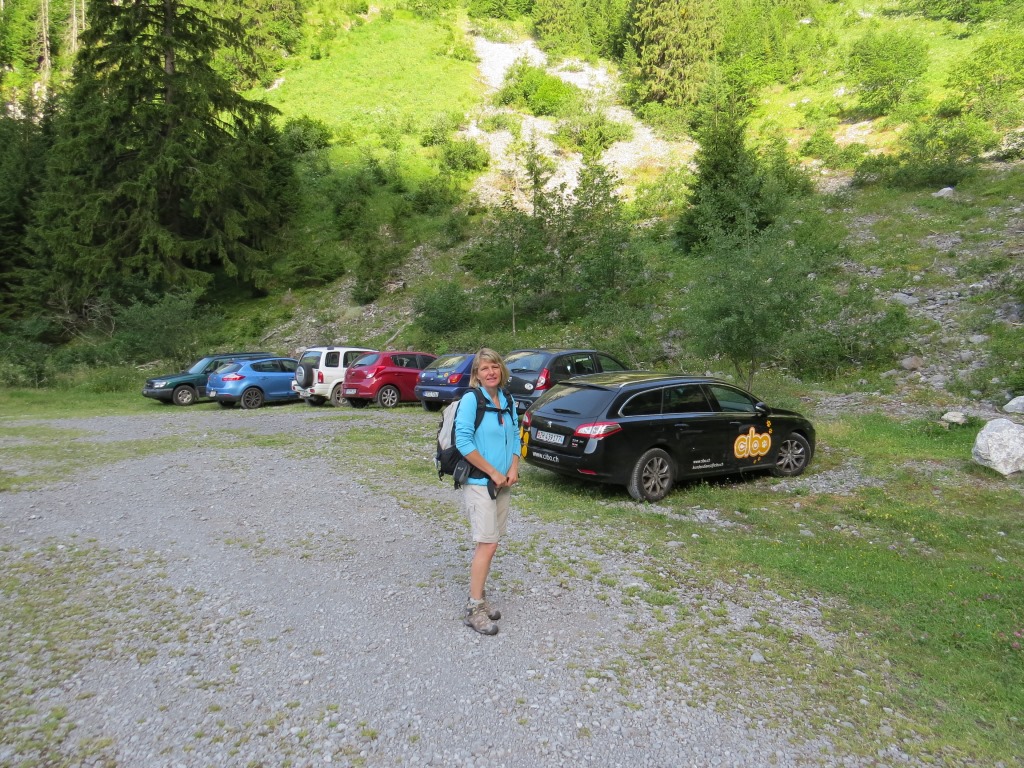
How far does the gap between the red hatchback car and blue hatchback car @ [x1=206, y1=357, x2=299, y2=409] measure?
2527 mm

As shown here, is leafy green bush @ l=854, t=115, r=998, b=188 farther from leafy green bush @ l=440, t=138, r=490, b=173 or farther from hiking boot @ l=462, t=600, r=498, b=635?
hiking boot @ l=462, t=600, r=498, b=635

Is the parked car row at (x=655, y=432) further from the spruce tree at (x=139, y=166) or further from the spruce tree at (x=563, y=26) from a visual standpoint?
the spruce tree at (x=563, y=26)

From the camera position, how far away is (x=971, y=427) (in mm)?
10375

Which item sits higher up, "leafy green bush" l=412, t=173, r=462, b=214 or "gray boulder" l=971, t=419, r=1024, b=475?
"leafy green bush" l=412, t=173, r=462, b=214

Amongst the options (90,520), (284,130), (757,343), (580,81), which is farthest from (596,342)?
(580,81)

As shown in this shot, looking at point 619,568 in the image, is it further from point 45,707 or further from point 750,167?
point 750,167

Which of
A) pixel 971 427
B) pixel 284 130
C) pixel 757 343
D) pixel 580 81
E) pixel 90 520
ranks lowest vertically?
pixel 90 520

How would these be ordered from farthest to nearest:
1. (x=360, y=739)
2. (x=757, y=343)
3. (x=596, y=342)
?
(x=596, y=342) → (x=757, y=343) → (x=360, y=739)

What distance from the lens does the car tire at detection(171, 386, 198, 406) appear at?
18.1 metres

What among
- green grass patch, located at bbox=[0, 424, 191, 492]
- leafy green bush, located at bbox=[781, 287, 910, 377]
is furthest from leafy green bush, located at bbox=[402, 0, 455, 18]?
green grass patch, located at bbox=[0, 424, 191, 492]

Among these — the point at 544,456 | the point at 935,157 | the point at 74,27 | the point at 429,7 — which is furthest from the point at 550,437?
the point at 429,7

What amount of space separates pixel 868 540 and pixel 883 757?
383cm

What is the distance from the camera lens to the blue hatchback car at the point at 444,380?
47.0 ft

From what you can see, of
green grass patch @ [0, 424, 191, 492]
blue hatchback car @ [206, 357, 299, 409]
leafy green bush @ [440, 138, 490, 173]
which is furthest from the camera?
leafy green bush @ [440, 138, 490, 173]
